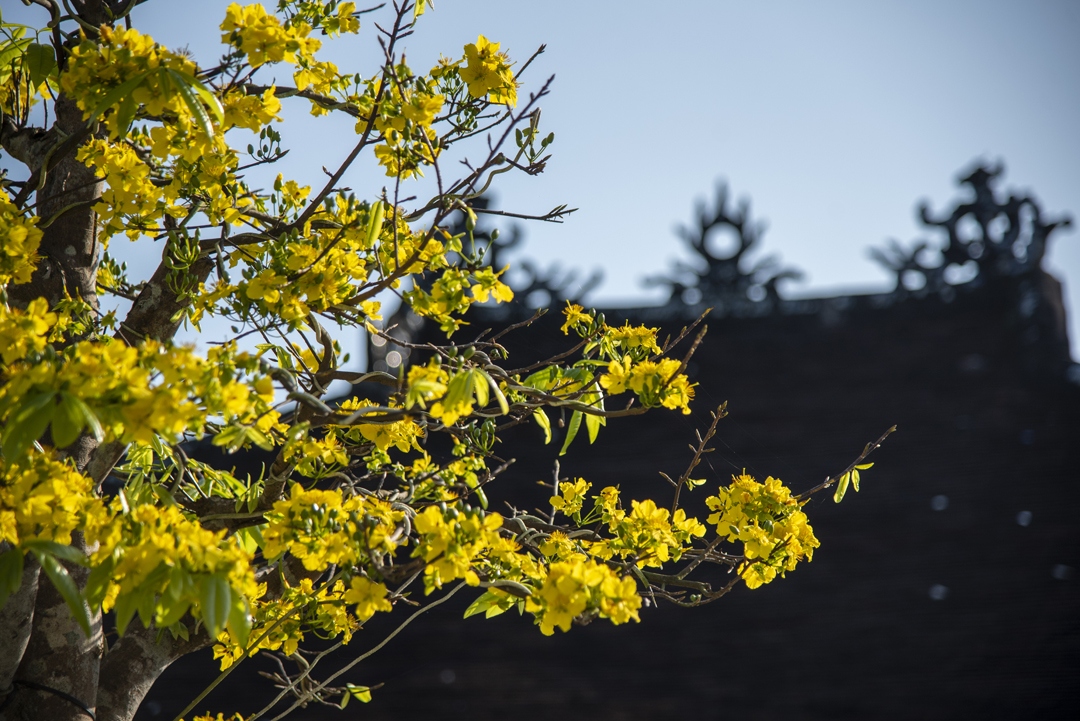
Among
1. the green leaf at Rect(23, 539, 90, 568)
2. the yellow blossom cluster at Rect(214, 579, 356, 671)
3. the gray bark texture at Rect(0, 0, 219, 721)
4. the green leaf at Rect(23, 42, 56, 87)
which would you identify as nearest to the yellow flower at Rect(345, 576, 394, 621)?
the green leaf at Rect(23, 539, 90, 568)

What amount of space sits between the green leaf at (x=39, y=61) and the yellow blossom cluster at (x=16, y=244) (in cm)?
26

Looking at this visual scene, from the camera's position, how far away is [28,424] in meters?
1.24

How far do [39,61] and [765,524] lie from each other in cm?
170

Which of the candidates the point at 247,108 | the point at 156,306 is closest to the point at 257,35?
the point at 247,108

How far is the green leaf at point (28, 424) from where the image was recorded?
1.23 meters

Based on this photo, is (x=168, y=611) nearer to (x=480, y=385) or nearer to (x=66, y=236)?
(x=480, y=385)

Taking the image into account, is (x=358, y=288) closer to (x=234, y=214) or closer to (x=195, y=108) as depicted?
(x=234, y=214)

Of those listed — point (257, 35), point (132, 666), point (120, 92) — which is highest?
point (257, 35)

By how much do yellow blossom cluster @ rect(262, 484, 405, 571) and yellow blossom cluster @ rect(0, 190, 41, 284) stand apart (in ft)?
2.12

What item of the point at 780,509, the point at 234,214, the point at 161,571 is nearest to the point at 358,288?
the point at 234,214

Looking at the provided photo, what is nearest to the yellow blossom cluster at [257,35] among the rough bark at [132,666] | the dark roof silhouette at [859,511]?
the rough bark at [132,666]

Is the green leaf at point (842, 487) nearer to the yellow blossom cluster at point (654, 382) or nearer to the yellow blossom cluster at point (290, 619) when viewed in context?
the yellow blossom cluster at point (654, 382)

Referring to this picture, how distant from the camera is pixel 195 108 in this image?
1.53m

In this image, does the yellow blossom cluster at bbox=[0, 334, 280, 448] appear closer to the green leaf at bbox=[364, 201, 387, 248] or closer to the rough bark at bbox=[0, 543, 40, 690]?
the green leaf at bbox=[364, 201, 387, 248]
